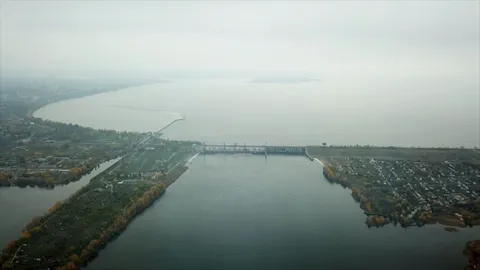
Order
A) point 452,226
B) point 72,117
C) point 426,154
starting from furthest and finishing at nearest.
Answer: point 72,117, point 426,154, point 452,226

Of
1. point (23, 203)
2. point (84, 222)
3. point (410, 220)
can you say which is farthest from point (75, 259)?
point (410, 220)

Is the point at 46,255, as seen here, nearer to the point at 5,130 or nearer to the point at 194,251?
the point at 194,251

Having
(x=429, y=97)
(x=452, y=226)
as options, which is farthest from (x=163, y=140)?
(x=429, y=97)

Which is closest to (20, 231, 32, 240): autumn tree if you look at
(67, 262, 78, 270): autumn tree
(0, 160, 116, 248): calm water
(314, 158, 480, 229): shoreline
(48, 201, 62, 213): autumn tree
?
(0, 160, 116, 248): calm water

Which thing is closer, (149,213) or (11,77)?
(149,213)

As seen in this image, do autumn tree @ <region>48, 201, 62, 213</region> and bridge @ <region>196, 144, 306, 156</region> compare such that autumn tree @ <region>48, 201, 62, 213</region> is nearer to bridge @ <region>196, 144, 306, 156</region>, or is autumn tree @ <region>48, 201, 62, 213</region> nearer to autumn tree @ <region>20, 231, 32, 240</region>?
autumn tree @ <region>20, 231, 32, 240</region>

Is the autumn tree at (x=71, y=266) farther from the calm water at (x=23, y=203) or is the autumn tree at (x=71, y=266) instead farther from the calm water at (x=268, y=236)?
the calm water at (x=23, y=203)

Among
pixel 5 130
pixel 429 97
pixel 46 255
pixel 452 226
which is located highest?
pixel 429 97
